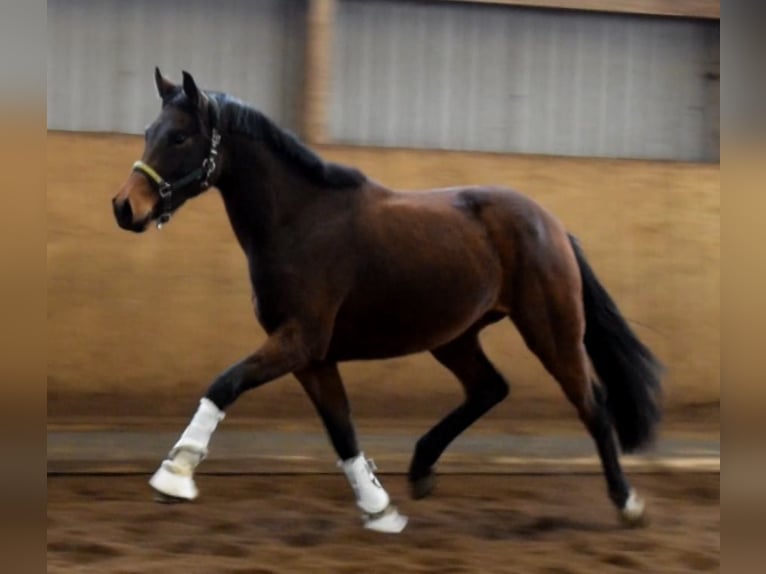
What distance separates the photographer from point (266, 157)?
466 cm

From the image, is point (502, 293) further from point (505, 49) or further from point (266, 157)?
point (505, 49)

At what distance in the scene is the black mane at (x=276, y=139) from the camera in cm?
459

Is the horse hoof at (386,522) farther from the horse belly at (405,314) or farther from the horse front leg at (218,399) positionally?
the horse front leg at (218,399)

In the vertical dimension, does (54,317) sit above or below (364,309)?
below

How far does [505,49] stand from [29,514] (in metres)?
6.51

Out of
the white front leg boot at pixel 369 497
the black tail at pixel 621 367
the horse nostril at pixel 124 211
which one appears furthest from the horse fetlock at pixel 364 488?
the horse nostril at pixel 124 211

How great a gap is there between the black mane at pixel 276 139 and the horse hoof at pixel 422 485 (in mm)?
1476

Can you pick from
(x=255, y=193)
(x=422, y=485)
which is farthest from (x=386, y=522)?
(x=255, y=193)

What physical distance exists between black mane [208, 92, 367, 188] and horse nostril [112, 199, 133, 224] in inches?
22.3

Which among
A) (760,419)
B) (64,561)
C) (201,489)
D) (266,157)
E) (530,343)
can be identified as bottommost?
(201,489)

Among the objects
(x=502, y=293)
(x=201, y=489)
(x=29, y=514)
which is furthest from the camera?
(x=201, y=489)

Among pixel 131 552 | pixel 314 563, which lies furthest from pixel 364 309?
pixel 131 552

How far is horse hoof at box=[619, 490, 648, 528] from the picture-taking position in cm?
507

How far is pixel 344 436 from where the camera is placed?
187 inches
